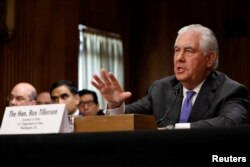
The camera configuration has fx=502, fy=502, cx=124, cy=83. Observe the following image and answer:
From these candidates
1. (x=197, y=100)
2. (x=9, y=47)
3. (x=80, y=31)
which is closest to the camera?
(x=197, y=100)

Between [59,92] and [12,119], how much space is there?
3.56 meters

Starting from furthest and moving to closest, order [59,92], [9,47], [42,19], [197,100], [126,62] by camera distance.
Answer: [126,62] → [42,19] → [9,47] → [59,92] → [197,100]

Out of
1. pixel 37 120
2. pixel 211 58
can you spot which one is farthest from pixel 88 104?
pixel 37 120

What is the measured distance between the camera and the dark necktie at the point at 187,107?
2.92 m

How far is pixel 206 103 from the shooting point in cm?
287

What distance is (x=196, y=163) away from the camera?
5.39 feet

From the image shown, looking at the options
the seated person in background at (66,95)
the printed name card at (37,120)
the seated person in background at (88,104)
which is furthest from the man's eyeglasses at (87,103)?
the printed name card at (37,120)

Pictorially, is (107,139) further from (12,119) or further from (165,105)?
(165,105)

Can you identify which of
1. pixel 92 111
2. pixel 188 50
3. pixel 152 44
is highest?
pixel 152 44

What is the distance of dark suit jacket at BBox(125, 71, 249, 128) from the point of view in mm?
2719

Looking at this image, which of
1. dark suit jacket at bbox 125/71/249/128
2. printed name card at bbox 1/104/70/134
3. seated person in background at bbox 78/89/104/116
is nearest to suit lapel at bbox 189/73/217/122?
dark suit jacket at bbox 125/71/249/128

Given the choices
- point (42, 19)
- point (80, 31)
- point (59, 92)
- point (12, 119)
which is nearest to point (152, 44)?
point (80, 31)

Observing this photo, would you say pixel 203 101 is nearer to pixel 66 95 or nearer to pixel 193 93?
pixel 193 93

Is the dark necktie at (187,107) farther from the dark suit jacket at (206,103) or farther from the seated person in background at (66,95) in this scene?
the seated person in background at (66,95)
